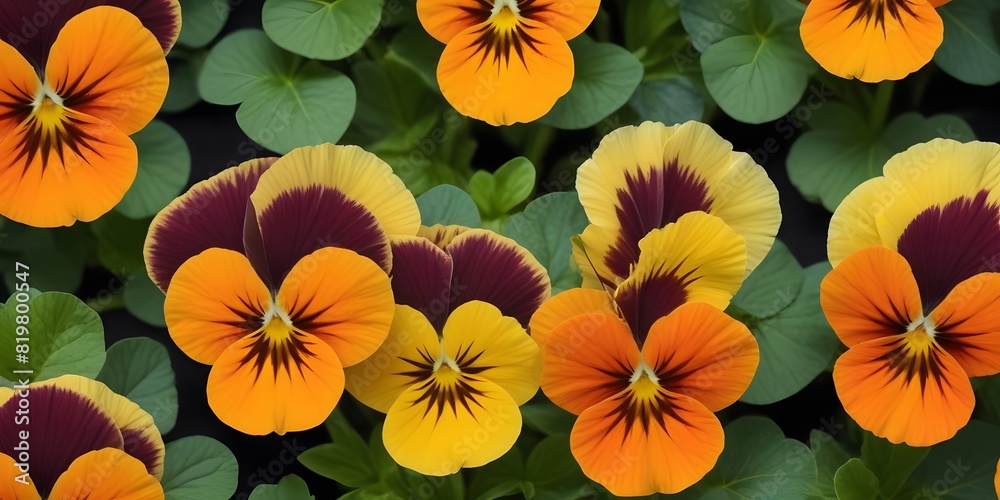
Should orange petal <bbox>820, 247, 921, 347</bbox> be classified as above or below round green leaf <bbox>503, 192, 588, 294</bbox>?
below

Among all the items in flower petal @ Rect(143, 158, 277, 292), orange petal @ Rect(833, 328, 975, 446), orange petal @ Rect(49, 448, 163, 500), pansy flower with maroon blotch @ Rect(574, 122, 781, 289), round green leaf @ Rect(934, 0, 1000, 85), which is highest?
round green leaf @ Rect(934, 0, 1000, 85)

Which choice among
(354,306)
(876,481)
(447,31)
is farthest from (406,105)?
(876,481)

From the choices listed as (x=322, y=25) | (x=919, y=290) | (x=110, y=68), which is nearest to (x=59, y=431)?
(x=110, y=68)

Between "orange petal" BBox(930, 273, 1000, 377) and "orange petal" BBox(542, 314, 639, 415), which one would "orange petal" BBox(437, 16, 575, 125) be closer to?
"orange petal" BBox(542, 314, 639, 415)

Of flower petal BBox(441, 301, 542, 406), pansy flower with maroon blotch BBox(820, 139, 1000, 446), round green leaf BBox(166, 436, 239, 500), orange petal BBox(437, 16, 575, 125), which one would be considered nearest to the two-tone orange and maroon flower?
pansy flower with maroon blotch BBox(820, 139, 1000, 446)

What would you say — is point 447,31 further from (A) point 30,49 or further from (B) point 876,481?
(B) point 876,481

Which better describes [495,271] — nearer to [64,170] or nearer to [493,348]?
[493,348]
